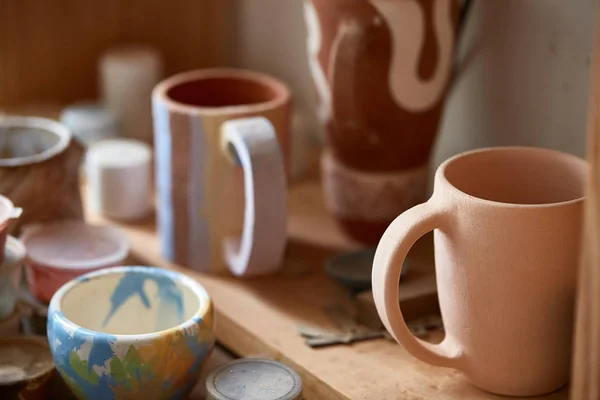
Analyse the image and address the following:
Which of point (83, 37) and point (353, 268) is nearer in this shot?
point (353, 268)

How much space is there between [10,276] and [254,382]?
0.56 ft

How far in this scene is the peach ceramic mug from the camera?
0.44 m

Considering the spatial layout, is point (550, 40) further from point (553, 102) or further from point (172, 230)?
point (172, 230)

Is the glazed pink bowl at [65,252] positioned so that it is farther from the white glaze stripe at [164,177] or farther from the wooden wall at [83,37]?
the wooden wall at [83,37]

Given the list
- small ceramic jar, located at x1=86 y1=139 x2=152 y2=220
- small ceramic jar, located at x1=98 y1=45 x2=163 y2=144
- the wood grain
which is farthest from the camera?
small ceramic jar, located at x1=98 y1=45 x2=163 y2=144

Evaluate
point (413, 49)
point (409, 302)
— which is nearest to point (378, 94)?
point (413, 49)

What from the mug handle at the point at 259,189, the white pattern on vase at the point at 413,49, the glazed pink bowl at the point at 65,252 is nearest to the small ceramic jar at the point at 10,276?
the glazed pink bowl at the point at 65,252

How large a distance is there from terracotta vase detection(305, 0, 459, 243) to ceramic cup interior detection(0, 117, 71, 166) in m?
0.20

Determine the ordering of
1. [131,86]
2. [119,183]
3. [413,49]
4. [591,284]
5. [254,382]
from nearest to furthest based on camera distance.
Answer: [591,284]
[254,382]
[413,49]
[119,183]
[131,86]

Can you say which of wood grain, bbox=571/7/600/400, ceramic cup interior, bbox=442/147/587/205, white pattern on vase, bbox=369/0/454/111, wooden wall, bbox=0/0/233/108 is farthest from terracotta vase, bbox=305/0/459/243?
wooden wall, bbox=0/0/233/108

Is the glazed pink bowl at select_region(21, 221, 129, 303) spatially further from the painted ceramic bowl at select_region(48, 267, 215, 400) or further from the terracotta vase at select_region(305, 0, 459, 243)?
the terracotta vase at select_region(305, 0, 459, 243)

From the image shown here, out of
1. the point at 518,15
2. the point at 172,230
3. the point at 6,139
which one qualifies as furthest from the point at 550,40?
the point at 6,139

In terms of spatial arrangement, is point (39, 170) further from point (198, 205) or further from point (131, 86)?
point (131, 86)

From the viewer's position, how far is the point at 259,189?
0.56m
